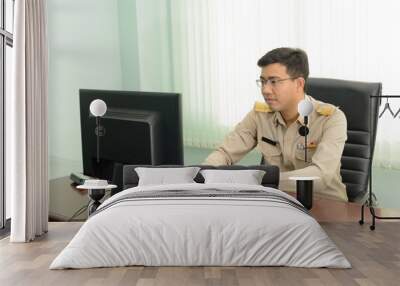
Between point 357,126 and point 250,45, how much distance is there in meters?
1.47

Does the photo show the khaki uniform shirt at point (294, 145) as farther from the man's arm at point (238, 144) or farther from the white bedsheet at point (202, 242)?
the white bedsheet at point (202, 242)

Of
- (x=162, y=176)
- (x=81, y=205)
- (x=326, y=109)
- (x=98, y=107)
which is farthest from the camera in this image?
(x=81, y=205)

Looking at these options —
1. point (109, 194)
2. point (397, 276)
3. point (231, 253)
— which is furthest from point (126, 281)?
point (109, 194)

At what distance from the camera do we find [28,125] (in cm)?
564

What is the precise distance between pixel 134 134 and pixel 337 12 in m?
2.56

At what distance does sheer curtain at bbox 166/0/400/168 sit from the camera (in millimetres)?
6633

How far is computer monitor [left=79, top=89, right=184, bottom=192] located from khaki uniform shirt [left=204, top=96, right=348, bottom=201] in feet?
3.61

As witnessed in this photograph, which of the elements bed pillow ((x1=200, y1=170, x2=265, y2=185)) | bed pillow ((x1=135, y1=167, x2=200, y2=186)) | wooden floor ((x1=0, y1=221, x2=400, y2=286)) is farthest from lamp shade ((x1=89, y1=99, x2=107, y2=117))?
wooden floor ((x1=0, y1=221, x2=400, y2=286))

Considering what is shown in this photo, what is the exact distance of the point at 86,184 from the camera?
629cm

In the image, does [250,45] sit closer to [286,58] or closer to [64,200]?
[286,58]

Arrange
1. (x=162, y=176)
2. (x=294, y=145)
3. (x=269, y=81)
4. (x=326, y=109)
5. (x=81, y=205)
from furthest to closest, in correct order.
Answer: (x=81, y=205), (x=269, y=81), (x=294, y=145), (x=326, y=109), (x=162, y=176)

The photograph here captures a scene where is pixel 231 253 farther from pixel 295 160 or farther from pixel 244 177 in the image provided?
pixel 295 160

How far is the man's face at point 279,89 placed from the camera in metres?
6.71

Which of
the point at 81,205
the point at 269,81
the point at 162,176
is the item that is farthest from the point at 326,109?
the point at 81,205
